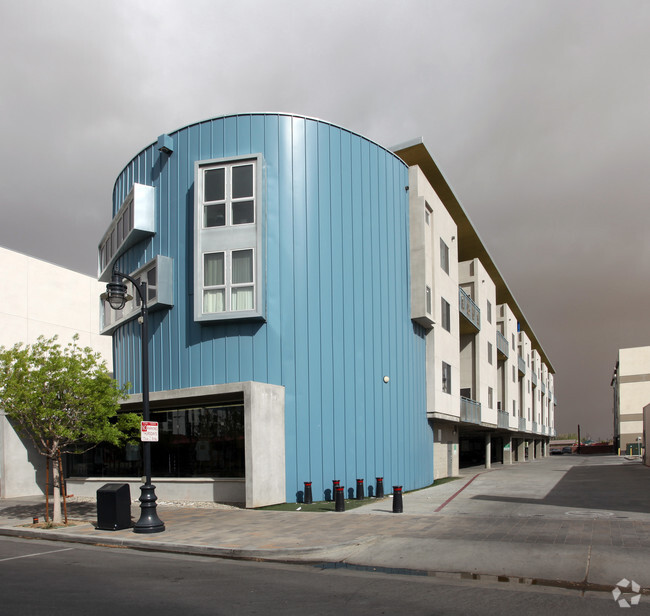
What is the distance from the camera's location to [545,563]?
33.0 feet

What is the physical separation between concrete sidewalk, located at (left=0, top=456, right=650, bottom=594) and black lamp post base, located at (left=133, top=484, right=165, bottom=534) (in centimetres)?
28

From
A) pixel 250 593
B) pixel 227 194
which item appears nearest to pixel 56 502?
pixel 250 593

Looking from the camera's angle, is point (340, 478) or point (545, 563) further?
point (340, 478)

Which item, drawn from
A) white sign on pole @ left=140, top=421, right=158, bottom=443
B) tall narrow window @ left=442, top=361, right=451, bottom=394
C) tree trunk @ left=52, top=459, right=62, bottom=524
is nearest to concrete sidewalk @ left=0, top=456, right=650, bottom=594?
tree trunk @ left=52, top=459, right=62, bottom=524

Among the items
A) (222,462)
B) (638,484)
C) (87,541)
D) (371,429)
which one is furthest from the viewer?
(638,484)

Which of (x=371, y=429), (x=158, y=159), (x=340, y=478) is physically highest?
(x=158, y=159)

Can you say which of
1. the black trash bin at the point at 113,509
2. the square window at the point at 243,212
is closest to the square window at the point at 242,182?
the square window at the point at 243,212

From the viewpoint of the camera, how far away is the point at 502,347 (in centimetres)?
4834

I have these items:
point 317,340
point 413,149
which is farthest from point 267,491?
point 413,149

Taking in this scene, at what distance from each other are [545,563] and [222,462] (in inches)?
475

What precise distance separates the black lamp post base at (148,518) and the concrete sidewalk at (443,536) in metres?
0.28

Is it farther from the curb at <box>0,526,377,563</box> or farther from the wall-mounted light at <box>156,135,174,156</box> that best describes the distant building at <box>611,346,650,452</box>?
the curb at <box>0,526,377,563</box>

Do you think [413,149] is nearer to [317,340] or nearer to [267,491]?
[317,340]

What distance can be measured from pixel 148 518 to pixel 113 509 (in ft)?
3.61
